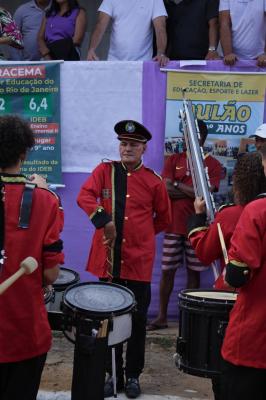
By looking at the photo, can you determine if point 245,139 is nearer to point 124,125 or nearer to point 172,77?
point 172,77

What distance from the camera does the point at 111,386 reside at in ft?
15.1

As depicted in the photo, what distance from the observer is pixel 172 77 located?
6066 mm

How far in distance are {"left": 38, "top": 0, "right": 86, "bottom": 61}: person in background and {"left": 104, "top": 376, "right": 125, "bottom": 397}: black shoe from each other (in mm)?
3533

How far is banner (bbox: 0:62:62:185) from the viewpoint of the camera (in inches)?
246

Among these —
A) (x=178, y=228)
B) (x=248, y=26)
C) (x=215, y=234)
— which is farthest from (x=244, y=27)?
(x=215, y=234)

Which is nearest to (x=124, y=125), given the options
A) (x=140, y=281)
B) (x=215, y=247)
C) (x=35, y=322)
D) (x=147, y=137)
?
(x=147, y=137)

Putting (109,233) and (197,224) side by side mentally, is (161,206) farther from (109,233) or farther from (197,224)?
(197,224)

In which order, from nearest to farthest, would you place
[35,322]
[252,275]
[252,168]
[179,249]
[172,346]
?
[252,275], [35,322], [252,168], [172,346], [179,249]

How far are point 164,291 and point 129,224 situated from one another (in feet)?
5.30

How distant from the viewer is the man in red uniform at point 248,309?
9.11 feet

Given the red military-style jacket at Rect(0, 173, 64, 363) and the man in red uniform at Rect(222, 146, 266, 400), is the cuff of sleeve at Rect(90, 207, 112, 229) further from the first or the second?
the man in red uniform at Rect(222, 146, 266, 400)

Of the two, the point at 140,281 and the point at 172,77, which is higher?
the point at 172,77

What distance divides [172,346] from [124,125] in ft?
7.18

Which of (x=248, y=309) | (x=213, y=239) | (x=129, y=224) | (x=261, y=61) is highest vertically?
(x=261, y=61)
